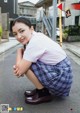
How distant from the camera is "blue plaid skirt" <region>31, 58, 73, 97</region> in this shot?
14.2 ft

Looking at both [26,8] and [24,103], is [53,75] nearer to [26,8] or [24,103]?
[24,103]

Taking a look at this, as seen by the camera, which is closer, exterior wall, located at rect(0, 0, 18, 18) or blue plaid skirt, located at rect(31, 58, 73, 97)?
blue plaid skirt, located at rect(31, 58, 73, 97)

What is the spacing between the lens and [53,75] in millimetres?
4328

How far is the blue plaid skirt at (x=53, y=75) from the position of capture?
14.2ft

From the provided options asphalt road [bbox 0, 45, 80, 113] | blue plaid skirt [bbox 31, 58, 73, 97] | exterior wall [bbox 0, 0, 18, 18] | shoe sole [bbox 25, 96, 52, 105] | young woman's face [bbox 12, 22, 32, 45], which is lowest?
asphalt road [bbox 0, 45, 80, 113]

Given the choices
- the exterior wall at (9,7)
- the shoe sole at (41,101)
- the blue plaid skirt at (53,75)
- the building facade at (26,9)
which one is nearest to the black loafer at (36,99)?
the shoe sole at (41,101)

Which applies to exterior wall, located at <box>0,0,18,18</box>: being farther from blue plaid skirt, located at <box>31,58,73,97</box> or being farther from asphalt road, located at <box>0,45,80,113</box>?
blue plaid skirt, located at <box>31,58,73,97</box>

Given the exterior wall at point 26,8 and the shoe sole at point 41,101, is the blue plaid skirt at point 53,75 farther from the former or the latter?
the exterior wall at point 26,8

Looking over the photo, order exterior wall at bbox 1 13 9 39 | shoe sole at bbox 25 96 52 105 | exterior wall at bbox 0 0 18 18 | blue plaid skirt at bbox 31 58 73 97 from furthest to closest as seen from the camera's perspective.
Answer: exterior wall at bbox 0 0 18 18
exterior wall at bbox 1 13 9 39
shoe sole at bbox 25 96 52 105
blue plaid skirt at bbox 31 58 73 97

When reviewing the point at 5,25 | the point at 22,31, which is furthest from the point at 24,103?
the point at 5,25

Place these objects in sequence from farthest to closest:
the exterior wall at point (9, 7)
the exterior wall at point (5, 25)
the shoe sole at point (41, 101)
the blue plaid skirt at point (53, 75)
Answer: the exterior wall at point (9, 7) → the exterior wall at point (5, 25) → the shoe sole at point (41, 101) → the blue plaid skirt at point (53, 75)

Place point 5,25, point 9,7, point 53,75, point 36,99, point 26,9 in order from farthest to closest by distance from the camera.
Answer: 1. point 26,9
2. point 9,7
3. point 5,25
4. point 36,99
5. point 53,75

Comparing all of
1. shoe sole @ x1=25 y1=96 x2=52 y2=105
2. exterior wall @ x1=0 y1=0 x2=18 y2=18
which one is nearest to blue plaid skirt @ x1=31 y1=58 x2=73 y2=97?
shoe sole @ x1=25 y1=96 x2=52 y2=105

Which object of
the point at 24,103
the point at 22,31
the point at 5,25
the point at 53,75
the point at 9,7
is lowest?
the point at 24,103
